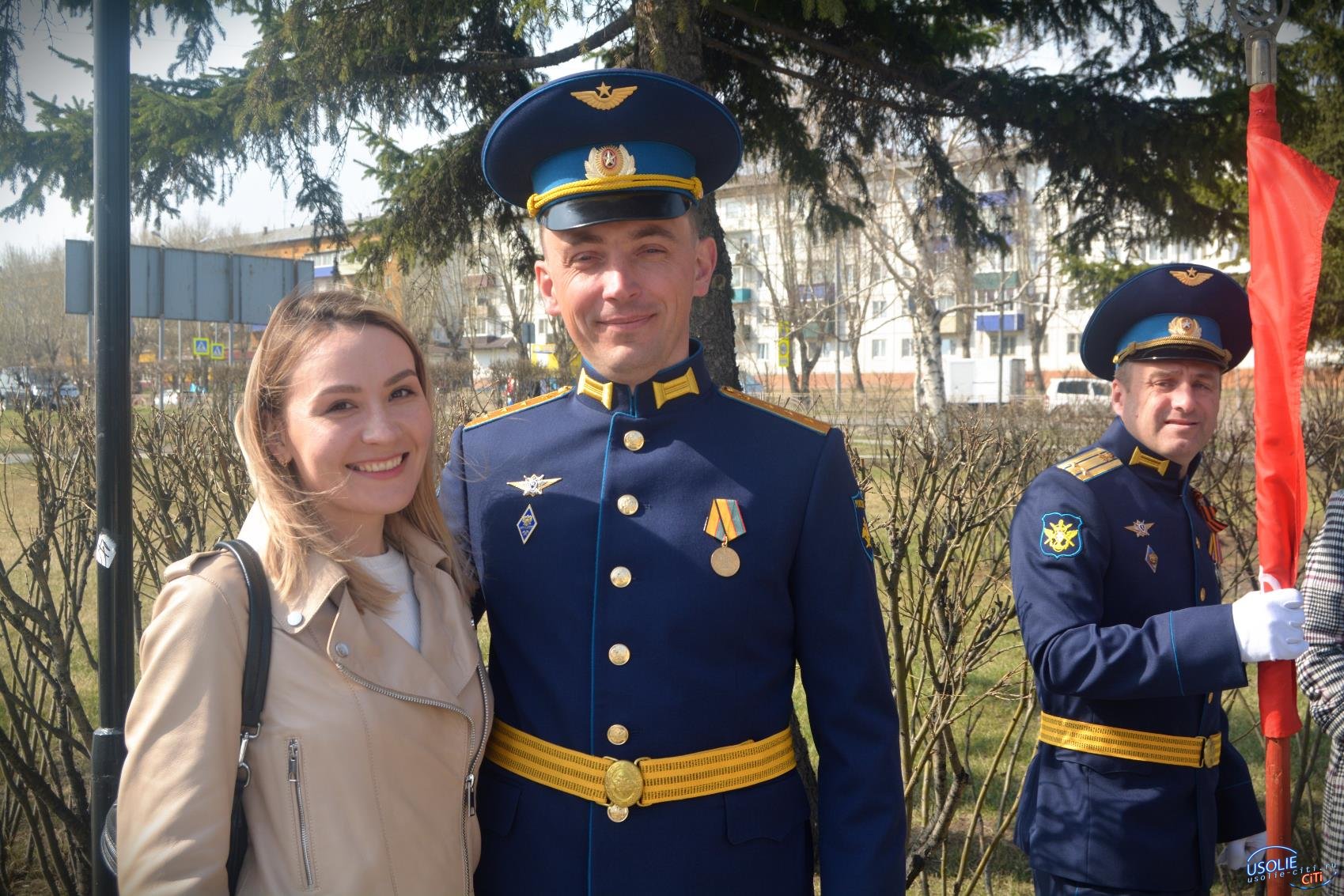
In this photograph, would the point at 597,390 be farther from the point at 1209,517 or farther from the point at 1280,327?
the point at 1209,517

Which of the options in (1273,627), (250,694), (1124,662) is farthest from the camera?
(1124,662)

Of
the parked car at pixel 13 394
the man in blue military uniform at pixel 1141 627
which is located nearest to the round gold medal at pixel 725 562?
the man in blue military uniform at pixel 1141 627

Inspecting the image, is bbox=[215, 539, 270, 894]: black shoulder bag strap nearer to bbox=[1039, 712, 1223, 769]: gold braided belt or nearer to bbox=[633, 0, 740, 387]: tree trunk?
bbox=[1039, 712, 1223, 769]: gold braided belt

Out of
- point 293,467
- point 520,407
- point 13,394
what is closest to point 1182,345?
point 520,407

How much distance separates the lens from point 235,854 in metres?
1.56

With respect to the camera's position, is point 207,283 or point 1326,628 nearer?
point 1326,628

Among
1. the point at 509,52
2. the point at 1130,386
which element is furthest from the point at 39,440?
the point at 1130,386

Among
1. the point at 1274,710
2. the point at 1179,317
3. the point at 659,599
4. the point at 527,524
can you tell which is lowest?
the point at 1274,710

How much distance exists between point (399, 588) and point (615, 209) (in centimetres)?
79

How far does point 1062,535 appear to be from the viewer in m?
2.64

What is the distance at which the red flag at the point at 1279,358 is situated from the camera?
2424 mm

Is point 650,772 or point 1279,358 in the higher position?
point 1279,358

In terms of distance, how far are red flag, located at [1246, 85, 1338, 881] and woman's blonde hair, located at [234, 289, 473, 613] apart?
1877mm

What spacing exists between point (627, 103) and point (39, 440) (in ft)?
11.6
